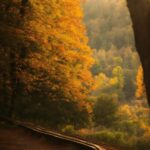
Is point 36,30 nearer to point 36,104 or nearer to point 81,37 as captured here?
point 81,37

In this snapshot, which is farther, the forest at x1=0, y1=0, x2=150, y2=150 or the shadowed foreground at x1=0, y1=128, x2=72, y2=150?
the forest at x1=0, y1=0, x2=150, y2=150

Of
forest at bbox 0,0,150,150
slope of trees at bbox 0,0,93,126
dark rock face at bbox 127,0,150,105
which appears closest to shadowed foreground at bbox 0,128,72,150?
forest at bbox 0,0,150,150

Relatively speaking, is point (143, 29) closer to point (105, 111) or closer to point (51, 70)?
point (51, 70)

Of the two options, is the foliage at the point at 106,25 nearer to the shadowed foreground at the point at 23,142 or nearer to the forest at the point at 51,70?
the forest at the point at 51,70

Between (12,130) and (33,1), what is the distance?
7.96 m

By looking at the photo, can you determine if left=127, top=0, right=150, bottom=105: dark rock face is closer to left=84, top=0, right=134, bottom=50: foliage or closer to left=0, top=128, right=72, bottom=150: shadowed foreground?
left=0, top=128, right=72, bottom=150: shadowed foreground

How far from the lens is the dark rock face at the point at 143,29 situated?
8383 millimetres

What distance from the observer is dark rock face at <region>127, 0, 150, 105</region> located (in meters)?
8.38

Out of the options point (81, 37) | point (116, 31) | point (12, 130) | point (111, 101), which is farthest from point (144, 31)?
point (116, 31)

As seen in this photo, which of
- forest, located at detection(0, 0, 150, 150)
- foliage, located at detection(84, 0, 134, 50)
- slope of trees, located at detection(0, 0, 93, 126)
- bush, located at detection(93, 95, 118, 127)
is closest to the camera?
forest, located at detection(0, 0, 150, 150)

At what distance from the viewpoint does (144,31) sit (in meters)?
8.52

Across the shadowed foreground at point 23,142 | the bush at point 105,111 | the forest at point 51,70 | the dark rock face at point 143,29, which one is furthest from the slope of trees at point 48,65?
the dark rock face at point 143,29

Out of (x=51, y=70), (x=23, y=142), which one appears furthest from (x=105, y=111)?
(x=23, y=142)

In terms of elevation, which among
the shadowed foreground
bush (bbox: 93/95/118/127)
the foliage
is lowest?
bush (bbox: 93/95/118/127)
